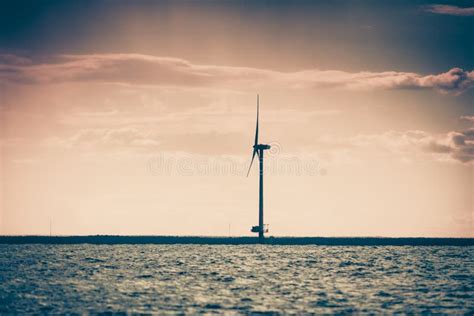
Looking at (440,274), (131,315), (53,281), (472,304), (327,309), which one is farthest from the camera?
(440,274)

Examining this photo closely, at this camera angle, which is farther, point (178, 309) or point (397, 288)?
point (397, 288)

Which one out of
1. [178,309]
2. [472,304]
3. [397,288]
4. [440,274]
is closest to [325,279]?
[397,288]

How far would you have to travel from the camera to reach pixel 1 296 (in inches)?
3041

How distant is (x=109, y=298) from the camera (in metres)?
75.8

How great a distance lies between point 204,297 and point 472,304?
27885 millimetres

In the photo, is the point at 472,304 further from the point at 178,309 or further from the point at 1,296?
the point at 1,296

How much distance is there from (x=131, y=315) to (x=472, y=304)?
3471cm

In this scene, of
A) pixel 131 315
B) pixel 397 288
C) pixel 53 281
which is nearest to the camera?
pixel 131 315

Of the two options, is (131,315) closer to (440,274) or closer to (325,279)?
(325,279)

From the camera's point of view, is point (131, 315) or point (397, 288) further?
point (397, 288)

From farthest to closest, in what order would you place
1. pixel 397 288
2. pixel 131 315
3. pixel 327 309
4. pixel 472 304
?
pixel 397 288 → pixel 472 304 → pixel 327 309 → pixel 131 315

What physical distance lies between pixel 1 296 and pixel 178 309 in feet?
73.8

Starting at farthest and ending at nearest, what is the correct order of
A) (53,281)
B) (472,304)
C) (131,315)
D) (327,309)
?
(53,281) → (472,304) → (327,309) → (131,315)

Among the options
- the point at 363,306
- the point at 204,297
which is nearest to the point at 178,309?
the point at 204,297
